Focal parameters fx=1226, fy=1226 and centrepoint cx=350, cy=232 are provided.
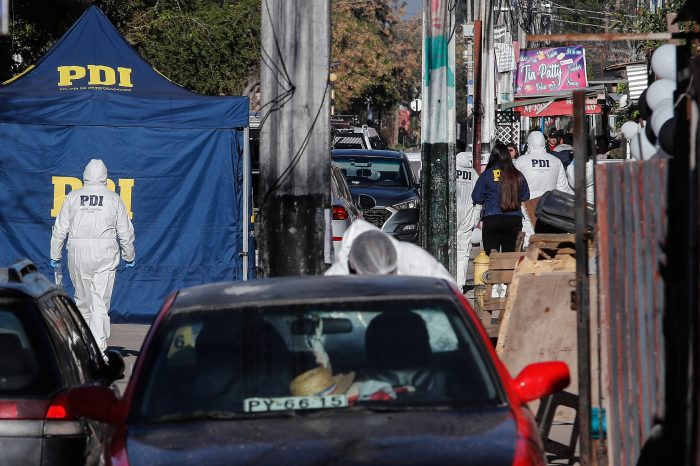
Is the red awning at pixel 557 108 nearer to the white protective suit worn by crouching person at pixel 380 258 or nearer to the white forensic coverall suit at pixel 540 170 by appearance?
the white forensic coverall suit at pixel 540 170

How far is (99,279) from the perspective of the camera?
11.2 meters

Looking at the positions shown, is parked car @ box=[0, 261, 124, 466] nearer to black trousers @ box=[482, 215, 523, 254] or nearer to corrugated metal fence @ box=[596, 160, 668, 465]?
corrugated metal fence @ box=[596, 160, 668, 465]

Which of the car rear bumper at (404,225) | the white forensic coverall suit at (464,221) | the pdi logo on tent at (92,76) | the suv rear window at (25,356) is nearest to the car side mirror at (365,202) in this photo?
the car rear bumper at (404,225)

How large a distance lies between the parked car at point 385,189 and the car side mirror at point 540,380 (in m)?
13.0

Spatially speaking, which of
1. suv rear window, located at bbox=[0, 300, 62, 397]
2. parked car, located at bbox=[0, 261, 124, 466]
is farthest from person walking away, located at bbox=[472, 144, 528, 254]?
suv rear window, located at bbox=[0, 300, 62, 397]

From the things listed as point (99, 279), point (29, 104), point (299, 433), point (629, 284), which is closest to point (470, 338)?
point (299, 433)

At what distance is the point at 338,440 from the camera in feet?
13.7

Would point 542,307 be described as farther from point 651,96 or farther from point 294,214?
point 294,214

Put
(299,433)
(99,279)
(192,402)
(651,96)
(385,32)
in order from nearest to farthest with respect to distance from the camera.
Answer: (299,433), (192,402), (651,96), (99,279), (385,32)

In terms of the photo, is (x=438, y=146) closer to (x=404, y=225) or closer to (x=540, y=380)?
(x=404, y=225)

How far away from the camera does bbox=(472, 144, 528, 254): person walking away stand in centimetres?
1338

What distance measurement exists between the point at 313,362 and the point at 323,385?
0.14m


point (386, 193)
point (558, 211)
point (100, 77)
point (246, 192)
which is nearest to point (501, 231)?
point (246, 192)

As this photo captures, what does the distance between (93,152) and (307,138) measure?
5.39 meters
